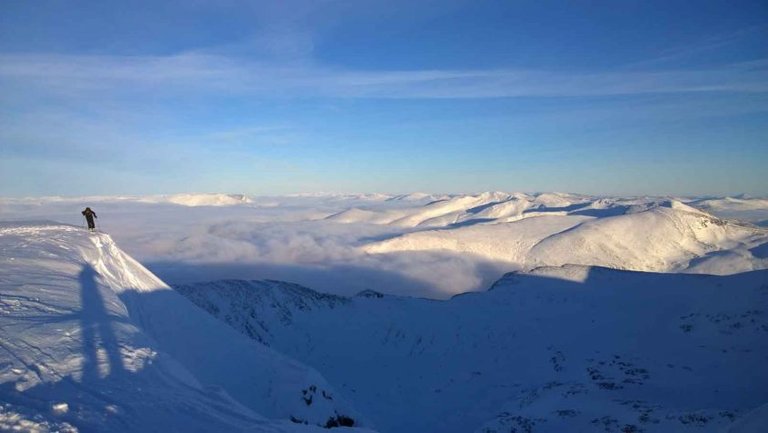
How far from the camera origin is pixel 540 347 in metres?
60.9

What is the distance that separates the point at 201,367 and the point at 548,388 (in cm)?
3662

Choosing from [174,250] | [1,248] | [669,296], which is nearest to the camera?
[1,248]

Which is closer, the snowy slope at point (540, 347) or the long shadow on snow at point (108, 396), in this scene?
the long shadow on snow at point (108, 396)

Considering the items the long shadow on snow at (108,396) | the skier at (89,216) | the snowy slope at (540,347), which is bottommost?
the snowy slope at (540,347)

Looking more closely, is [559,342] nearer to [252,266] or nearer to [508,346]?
[508,346]

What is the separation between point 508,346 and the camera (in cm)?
6316

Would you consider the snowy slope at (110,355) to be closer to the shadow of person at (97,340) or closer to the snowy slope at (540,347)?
the shadow of person at (97,340)

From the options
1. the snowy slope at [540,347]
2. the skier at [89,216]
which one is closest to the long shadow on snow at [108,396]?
the skier at [89,216]

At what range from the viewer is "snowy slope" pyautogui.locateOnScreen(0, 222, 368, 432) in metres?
9.23

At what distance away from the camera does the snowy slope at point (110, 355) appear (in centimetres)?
923

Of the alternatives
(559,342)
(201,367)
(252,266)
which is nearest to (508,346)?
(559,342)

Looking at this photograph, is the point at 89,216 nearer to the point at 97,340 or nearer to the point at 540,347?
the point at 97,340

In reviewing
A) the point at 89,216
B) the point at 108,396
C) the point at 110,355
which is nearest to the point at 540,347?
the point at 89,216

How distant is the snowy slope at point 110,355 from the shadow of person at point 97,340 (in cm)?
4
